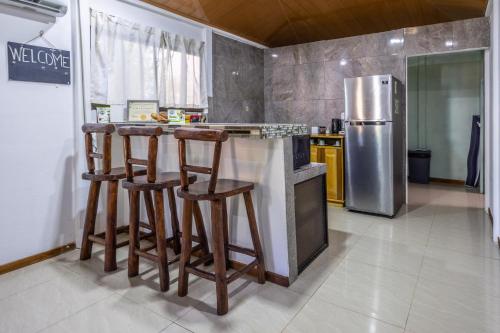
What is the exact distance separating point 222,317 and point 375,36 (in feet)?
14.1

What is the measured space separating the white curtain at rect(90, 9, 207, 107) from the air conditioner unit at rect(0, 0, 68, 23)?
40cm

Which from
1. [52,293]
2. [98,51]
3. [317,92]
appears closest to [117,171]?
[52,293]

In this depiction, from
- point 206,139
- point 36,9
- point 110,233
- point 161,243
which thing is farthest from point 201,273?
point 36,9

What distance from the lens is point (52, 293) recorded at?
2340mm

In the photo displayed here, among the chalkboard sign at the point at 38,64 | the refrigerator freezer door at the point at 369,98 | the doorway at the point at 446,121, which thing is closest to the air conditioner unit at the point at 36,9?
the chalkboard sign at the point at 38,64

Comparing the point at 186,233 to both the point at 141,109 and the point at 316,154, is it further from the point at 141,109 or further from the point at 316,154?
the point at 316,154

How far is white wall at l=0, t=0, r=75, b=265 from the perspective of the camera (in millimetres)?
2676

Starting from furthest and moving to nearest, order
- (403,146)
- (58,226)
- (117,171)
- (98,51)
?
(403,146), (98,51), (58,226), (117,171)

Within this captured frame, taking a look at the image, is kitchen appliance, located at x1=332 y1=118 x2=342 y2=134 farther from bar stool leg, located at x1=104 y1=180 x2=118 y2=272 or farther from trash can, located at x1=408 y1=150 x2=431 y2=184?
bar stool leg, located at x1=104 y1=180 x2=118 y2=272

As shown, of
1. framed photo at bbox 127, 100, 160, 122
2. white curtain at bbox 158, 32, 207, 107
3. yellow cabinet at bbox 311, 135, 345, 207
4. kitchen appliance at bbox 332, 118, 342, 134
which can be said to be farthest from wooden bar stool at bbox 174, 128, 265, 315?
kitchen appliance at bbox 332, 118, 342, 134

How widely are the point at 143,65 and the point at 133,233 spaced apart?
2.10m

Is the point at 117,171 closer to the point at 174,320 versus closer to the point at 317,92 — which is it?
the point at 174,320

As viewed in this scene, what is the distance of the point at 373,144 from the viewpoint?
13.1 ft

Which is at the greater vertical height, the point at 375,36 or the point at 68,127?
the point at 375,36
